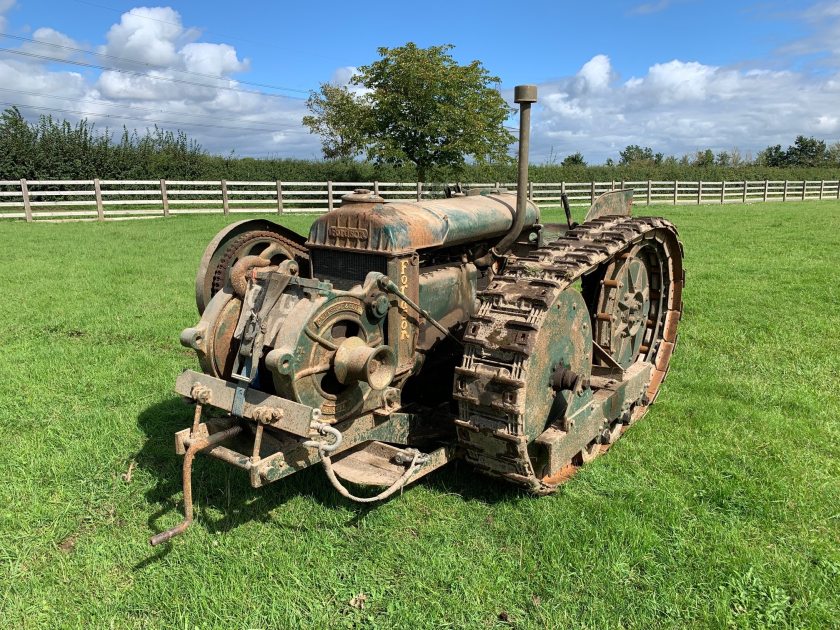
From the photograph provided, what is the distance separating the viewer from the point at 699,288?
340 inches

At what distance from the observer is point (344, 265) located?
3.52 m

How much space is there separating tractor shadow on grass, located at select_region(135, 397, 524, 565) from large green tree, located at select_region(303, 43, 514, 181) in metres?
22.1

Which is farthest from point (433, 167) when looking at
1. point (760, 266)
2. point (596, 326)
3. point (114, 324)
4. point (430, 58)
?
point (596, 326)

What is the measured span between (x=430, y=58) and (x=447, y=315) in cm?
2411

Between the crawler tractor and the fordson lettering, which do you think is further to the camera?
the fordson lettering

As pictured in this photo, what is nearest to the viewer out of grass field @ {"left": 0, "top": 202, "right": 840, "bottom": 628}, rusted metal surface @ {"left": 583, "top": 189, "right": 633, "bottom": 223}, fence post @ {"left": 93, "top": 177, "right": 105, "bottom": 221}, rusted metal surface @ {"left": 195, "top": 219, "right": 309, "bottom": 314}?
grass field @ {"left": 0, "top": 202, "right": 840, "bottom": 628}

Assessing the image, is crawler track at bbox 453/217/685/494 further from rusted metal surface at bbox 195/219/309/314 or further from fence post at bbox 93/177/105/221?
fence post at bbox 93/177/105/221

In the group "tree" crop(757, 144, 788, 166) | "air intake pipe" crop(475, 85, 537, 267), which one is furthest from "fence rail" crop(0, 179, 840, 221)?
"tree" crop(757, 144, 788, 166)

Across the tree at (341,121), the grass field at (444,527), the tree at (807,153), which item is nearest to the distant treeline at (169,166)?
the tree at (341,121)

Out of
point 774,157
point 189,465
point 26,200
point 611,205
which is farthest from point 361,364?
point 774,157

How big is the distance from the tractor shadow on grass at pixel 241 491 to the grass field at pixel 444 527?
13 mm

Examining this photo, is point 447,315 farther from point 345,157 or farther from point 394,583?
point 345,157

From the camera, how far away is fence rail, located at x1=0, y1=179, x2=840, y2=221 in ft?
62.4

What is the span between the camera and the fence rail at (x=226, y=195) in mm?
19016
